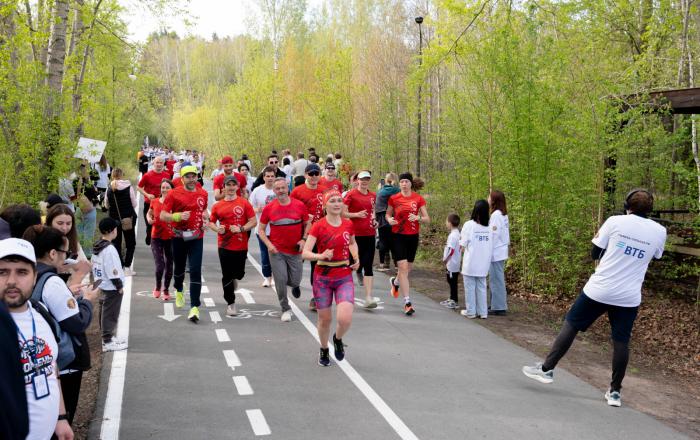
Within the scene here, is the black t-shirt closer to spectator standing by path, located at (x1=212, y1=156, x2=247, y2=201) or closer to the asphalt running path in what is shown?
the asphalt running path

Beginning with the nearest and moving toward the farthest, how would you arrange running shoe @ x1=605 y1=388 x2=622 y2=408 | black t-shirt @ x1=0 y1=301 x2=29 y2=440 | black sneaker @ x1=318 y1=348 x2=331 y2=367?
black t-shirt @ x1=0 y1=301 x2=29 y2=440
running shoe @ x1=605 y1=388 x2=622 y2=408
black sneaker @ x1=318 y1=348 x2=331 y2=367

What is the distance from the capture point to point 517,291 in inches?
464

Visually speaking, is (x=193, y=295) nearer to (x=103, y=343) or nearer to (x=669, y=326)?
(x=103, y=343)

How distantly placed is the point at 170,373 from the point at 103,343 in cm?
130

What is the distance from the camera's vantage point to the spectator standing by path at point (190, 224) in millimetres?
8469

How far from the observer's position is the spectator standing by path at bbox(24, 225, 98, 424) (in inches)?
143

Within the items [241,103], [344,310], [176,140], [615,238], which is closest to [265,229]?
[344,310]

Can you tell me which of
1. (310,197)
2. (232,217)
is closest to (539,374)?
(310,197)

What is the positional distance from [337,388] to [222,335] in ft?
7.57

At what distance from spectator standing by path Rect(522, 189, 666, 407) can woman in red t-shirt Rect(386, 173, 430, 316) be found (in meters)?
3.49

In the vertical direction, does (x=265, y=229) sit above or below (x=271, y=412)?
above

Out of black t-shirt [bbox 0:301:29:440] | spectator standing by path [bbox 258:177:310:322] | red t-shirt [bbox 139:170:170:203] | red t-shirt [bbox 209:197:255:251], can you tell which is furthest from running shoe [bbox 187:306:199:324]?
black t-shirt [bbox 0:301:29:440]

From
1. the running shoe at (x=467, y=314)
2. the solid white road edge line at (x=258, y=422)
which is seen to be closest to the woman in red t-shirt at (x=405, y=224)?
the running shoe at (x=467, y=314)

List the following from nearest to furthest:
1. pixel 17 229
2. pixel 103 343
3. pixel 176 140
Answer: pixel 17 229, pixel 103 343, pixel 176 140
